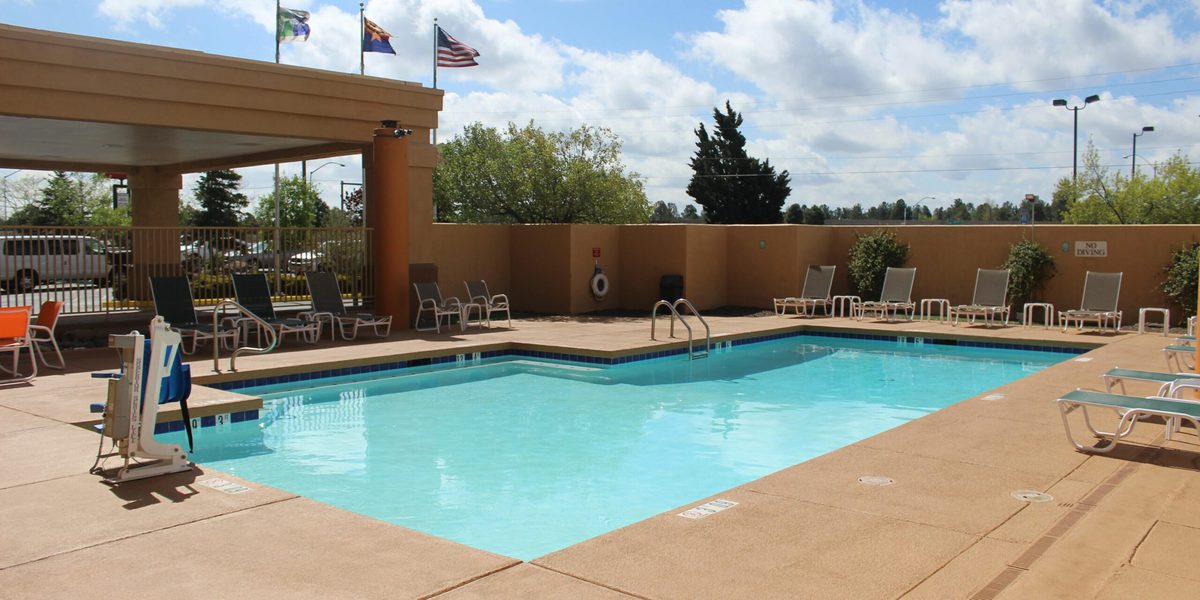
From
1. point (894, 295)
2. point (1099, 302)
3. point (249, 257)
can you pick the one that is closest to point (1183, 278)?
point (1099, 302)

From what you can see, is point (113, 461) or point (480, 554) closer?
point (480, 554)

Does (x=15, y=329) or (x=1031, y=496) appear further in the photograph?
(x=15, y=329)

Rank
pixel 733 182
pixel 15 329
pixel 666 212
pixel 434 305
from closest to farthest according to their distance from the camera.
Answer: pixel 15 329 → pixel 434 305 → pixel 733 182 → pixel 666 212

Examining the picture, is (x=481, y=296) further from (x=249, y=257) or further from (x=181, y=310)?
(x=181, y=310)

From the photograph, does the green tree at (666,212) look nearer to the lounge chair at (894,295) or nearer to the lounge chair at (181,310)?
the lounge chair at (894,295)

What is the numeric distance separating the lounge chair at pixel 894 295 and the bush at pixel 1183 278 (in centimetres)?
366

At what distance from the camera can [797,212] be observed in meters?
56.7

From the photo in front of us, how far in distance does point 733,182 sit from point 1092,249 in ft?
111

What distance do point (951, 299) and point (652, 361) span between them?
7.11 metres

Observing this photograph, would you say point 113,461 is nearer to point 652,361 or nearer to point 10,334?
point 10,334

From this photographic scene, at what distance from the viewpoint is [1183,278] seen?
44.7 feet

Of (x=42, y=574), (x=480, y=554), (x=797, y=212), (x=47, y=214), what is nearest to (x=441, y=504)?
(x=480, y=554)

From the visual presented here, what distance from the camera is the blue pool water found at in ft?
19.4

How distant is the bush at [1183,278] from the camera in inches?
534
